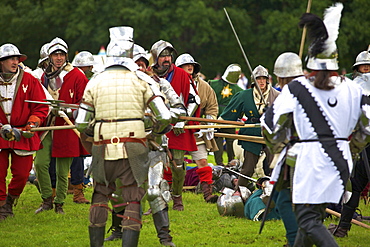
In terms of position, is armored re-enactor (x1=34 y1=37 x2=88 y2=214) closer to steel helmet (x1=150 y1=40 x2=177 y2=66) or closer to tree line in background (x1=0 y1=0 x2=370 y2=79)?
steel helmet (x1=150 y1=40 x2=177 y2=66)

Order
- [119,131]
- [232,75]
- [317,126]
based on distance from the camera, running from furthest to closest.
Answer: [232,75], [119,131], [317,126]

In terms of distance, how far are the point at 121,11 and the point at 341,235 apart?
25752 millimetres

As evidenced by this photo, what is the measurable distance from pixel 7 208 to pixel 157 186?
2.47 meters

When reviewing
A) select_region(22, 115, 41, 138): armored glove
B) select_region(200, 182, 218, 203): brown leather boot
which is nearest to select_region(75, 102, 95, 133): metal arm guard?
select_region(22, 115, 41, 138): armored glove

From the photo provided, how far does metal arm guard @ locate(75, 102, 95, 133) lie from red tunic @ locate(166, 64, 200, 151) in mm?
2581

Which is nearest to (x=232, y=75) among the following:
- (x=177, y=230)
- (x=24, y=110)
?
(x=24, y=110)

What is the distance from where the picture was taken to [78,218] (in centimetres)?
866

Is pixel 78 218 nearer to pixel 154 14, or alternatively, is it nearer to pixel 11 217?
pixel 11 217

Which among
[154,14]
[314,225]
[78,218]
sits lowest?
[78,218]

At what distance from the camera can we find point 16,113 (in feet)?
26.8

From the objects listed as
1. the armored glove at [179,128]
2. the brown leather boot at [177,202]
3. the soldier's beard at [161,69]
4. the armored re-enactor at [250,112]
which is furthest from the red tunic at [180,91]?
the armored re-enactor at [250,112]

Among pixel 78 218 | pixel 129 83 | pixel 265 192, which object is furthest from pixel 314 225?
pixel 78 218

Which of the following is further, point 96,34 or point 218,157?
point 96,34

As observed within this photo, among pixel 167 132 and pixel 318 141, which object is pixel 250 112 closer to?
pixel 167 132
